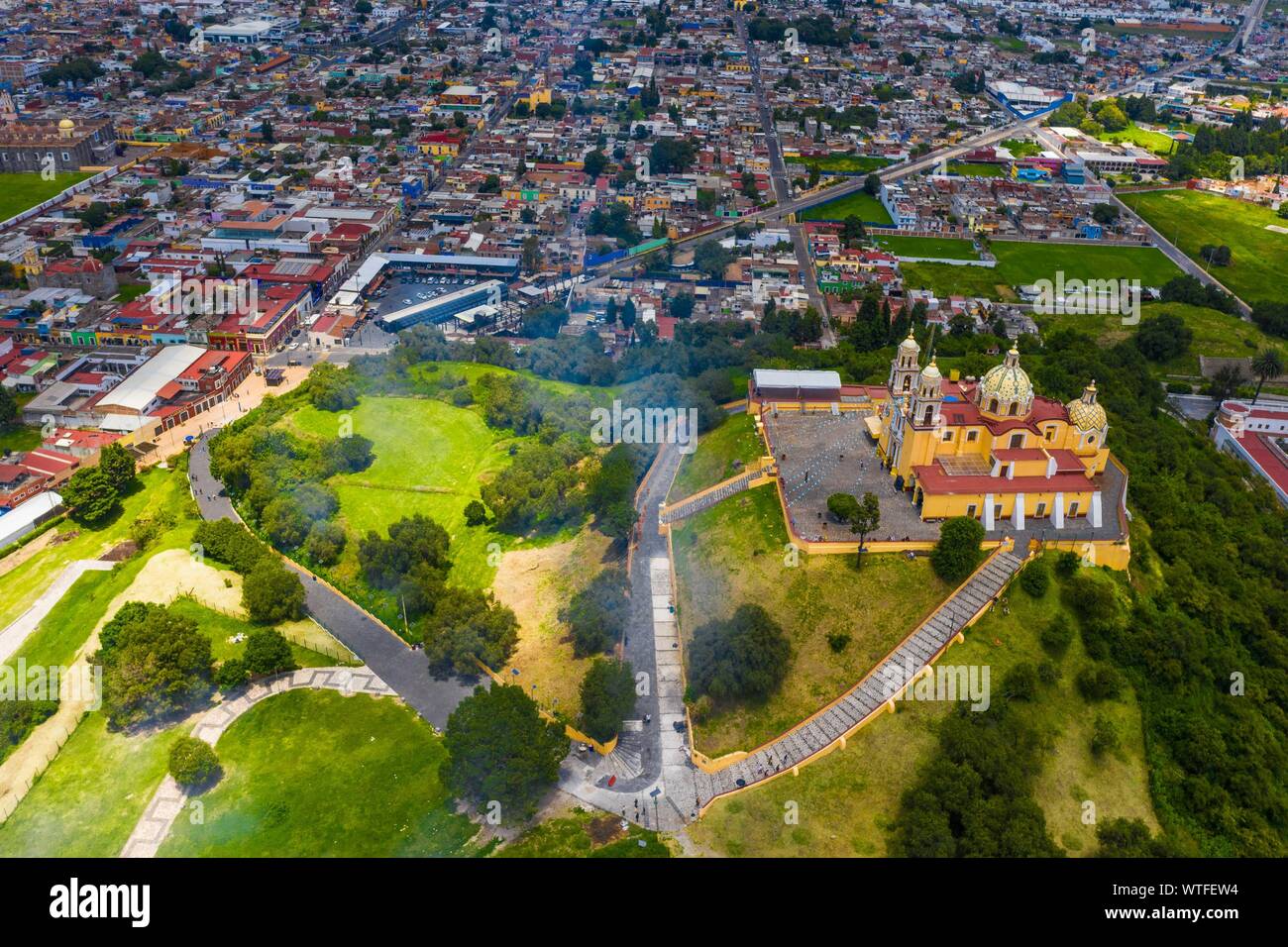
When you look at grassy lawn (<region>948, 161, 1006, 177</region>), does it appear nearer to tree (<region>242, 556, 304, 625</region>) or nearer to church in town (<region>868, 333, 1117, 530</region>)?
church in town (<region>868, 333, 1117, 530</region>)

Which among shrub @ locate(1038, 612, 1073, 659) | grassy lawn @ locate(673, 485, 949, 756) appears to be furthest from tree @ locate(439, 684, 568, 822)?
shrub @ locate(1038, 612, 1073, 659)

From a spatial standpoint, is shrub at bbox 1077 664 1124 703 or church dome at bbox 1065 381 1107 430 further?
church dome at bbox 1065 381 1107 430

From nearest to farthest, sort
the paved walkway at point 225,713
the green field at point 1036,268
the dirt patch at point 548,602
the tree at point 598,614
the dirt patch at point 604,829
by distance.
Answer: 1. the dirt patch at point 604,829
2. the paved walkway at point 225,713
3. the dirt patch at point 548,602
4. the tree at point 598,614
5. the green field at point 1036,268

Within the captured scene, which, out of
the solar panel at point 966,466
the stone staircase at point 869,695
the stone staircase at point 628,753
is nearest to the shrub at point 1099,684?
the stone staircase at point 869,695

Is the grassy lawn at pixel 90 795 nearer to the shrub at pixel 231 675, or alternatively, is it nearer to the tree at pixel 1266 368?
the shrub at pixel 231 675

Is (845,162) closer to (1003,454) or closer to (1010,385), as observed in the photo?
(1010,385)

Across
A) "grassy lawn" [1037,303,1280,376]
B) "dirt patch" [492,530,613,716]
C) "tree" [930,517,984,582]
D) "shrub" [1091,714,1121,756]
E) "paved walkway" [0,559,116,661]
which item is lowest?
"grassy lawn" [1037,303,1280,376]

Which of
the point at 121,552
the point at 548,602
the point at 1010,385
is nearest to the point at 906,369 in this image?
the point at 1010,385
